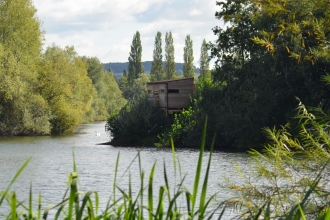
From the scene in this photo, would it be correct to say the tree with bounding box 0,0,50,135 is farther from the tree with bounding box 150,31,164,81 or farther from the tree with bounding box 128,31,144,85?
the tree with bounding box 128,31,144,85

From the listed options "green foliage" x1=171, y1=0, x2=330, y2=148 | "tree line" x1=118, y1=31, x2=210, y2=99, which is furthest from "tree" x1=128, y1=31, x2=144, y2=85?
"green foliage" x1=171, y1=0, x2=330, y2=148

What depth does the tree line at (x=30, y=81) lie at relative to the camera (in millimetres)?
49906

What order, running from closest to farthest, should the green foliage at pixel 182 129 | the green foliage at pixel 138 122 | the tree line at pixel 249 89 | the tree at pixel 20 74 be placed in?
the tree line at pixel 249 89 → the green foliage at pixel 182 129 → the green foliage at pixel 138 122 → the tree at pixel 20 74

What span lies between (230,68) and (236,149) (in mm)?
5185

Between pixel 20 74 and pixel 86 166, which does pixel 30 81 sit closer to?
pixel 20 74

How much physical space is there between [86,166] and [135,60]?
88092 mm

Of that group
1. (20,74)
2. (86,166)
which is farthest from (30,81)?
(86,166)

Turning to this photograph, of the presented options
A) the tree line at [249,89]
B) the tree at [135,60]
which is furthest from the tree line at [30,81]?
the tree at [135,60]

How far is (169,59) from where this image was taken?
10738 centimetres

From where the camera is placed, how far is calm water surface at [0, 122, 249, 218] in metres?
21.4

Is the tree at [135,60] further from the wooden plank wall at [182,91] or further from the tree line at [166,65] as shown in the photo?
the wooden plank wall at [182,91]

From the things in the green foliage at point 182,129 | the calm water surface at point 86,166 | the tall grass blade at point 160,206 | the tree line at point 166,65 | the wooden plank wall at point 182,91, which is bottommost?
the calm water surface at point 86,166

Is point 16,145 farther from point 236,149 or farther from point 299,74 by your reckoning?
point 299,74

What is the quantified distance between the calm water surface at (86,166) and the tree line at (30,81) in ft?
23.7
